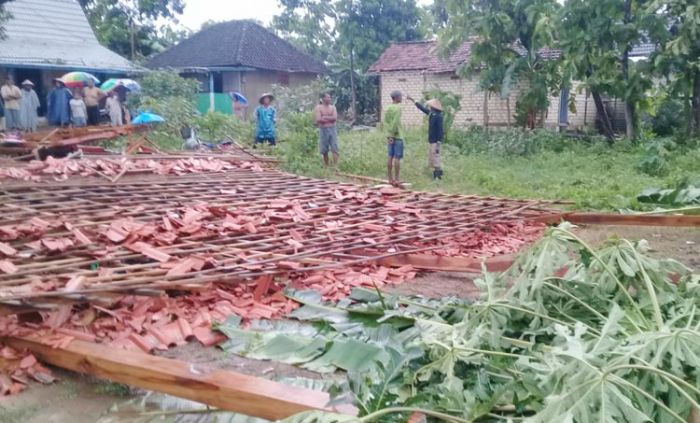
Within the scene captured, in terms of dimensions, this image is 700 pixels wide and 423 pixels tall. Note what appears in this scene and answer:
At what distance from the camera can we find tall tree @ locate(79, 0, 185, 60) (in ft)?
92.2

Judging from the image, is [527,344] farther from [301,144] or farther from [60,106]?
[60,106]

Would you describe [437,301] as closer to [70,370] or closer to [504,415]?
[504,415]

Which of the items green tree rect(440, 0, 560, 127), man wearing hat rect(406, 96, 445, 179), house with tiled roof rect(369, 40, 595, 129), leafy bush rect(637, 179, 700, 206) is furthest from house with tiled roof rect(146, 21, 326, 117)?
leafy bush rect(637, 179, 700, 206)

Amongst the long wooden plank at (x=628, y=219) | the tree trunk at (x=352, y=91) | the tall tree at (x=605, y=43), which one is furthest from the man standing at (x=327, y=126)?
the tree trunk at (x=352, y=91)

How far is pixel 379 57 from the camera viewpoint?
28.6 m

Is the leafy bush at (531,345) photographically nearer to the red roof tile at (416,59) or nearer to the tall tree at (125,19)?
the red roof tile at (416,59)

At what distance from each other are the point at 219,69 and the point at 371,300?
2278 centimetres

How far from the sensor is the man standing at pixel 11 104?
15.2 meters

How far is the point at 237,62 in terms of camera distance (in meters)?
25.6

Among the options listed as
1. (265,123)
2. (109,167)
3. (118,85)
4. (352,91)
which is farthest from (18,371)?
(352,91)

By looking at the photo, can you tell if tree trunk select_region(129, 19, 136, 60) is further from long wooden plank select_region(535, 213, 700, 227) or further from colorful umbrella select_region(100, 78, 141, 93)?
long wooden plank select_region(535, 213, 700, 227)

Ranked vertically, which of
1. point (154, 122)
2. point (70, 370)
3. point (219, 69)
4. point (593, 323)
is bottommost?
point (70, 370)

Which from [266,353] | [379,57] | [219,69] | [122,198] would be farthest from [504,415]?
[379,57]

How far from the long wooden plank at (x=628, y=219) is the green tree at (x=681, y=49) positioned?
7.98 meters
